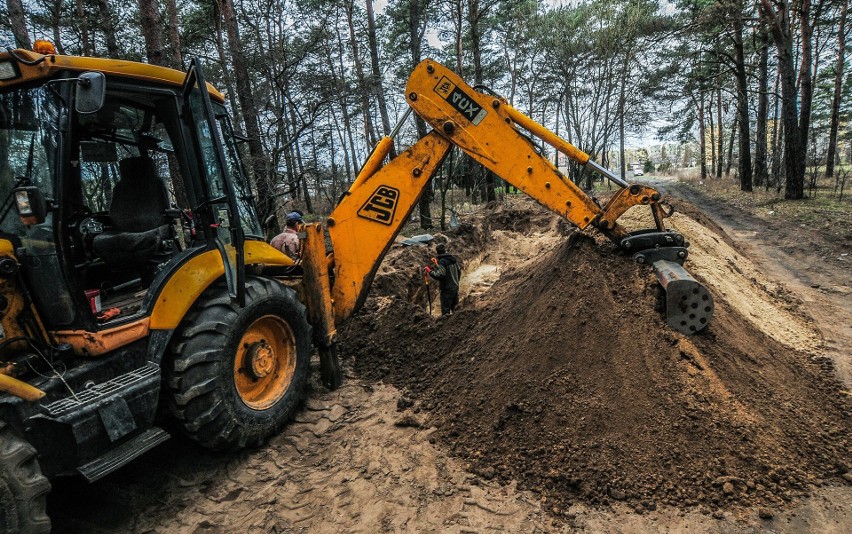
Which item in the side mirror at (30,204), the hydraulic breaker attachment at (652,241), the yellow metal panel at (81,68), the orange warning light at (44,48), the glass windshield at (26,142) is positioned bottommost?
the hydraulic breaker attachment at (652,241)

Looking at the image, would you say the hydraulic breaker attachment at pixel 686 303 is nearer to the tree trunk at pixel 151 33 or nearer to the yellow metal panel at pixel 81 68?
the yellow metal panel at pixel 81 68

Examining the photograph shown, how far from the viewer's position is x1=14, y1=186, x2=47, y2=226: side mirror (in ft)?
7.83

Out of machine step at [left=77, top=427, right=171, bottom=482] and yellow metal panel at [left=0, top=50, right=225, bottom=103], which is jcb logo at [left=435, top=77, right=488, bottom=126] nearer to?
yellow metal panel at [left=0, top=50, right=225, bottom=103]

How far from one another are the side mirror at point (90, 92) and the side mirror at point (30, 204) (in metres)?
0.50

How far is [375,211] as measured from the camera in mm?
4250

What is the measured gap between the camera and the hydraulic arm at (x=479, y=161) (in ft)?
13.0

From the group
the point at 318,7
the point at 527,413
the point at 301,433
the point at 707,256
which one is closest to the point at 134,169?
the point at 301,433

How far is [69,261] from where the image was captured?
273 centimetres

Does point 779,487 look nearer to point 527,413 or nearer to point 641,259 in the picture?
point 527,413

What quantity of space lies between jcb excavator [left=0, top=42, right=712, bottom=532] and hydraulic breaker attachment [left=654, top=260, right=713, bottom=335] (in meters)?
0.01

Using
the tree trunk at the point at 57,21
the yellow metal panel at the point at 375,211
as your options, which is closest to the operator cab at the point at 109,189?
the yellow metal panel at the point at 375,211

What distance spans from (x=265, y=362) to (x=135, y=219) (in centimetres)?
151

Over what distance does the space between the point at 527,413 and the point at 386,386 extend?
1.58 m

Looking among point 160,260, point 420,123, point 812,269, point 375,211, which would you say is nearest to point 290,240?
point 375,211
